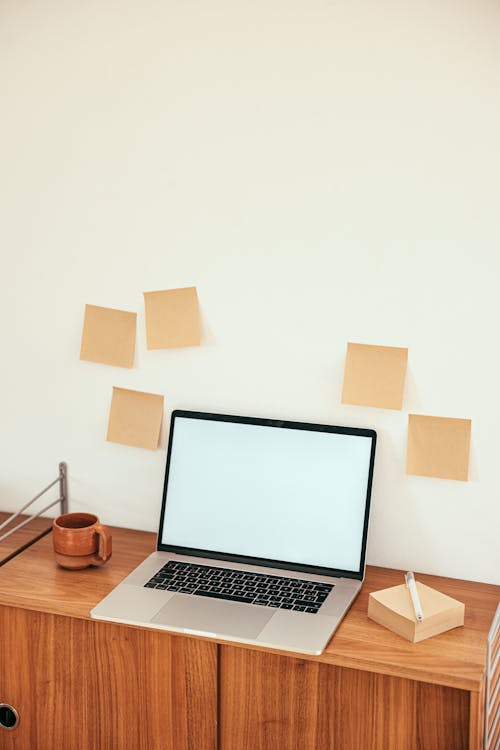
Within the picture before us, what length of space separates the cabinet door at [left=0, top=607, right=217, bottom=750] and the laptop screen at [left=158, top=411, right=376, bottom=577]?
0.88 feet

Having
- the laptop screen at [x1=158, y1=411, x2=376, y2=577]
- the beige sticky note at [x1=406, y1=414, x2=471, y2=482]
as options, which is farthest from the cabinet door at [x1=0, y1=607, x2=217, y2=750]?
the beige sticky note at [x1=406, y1=414, x2=471, y2=482]

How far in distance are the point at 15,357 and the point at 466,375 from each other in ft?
3.09

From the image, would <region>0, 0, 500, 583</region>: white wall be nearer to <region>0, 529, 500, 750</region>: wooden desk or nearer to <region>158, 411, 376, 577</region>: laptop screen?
<region>158, 411, 376, 577</region>: laptop screen

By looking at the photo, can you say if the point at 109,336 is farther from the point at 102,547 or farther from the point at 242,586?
the point at 242,586

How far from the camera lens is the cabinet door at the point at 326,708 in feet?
4.71

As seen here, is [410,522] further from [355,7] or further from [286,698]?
[355,7]

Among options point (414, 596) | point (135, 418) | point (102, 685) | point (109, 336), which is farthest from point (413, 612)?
point (109, 336)

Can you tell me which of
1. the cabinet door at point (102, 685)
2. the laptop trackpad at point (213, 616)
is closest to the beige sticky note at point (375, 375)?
the laptop trackpad at point (213, 616)

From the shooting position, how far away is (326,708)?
58.9 inches

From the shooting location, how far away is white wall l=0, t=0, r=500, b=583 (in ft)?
5.33

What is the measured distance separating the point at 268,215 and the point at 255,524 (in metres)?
0.59

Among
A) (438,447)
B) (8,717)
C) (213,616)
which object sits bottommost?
(8,717)

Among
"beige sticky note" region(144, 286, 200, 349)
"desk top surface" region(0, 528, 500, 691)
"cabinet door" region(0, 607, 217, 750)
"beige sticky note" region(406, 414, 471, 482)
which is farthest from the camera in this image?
"beige sticky note" region(144, 286, 200, 349)

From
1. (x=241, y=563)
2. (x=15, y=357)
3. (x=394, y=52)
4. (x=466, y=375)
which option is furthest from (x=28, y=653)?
(x=394, y=52)
